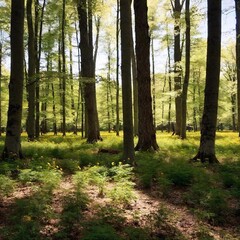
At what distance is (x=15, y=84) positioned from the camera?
32.3ft

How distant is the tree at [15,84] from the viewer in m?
9.78

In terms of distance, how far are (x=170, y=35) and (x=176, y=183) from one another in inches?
818

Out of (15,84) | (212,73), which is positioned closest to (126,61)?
(212,73)

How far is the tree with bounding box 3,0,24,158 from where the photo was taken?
978 cm

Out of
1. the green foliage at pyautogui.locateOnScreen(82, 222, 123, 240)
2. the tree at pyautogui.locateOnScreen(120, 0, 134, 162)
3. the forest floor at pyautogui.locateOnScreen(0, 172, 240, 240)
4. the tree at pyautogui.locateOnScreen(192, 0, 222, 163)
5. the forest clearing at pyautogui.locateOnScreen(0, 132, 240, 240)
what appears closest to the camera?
the green foliage at pyautogui.locateOnScreen(82, 222, 123, 240)

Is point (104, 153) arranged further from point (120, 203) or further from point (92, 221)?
point (92, 221)

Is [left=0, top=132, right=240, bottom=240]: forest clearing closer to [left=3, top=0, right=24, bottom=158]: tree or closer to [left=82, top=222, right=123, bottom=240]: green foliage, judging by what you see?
[left=82, top=222, right=123, bottom=240]: green foliage

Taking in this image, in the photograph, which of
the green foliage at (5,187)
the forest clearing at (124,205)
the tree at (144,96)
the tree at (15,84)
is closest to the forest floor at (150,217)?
the forest clearing at (124,205)

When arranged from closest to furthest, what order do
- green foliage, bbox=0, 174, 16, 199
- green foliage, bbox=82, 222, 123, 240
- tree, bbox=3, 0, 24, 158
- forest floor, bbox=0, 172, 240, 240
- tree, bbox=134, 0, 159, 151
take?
green foliage, bbox=82, 222, 123, 240 < forest floor, bbox=0, 172, 240, 240 < green foliage, bbox=0, 174, 16, 199 < tree, bbox=3, 0, 24, 158 < tree, bbox=134, 0, 159, 151

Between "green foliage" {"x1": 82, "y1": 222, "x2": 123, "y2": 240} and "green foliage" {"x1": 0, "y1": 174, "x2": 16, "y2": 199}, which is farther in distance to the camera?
"green foliage" {"x1": 0, "y1": 174, "x2": 16, "y2": 199}

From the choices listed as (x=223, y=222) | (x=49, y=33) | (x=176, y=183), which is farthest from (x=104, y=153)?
(x=49, y=33)

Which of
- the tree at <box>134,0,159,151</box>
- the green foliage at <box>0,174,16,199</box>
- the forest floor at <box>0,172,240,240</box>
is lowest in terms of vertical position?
the forest floor at <box>0,172,240,240</box>

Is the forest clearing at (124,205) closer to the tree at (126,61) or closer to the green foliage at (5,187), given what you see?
the green foliage at (5,187)

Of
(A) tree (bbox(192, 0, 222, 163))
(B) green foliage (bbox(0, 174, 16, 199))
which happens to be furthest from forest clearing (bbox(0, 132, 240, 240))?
(A) tree (bbox(192, 0, 222, 163))
